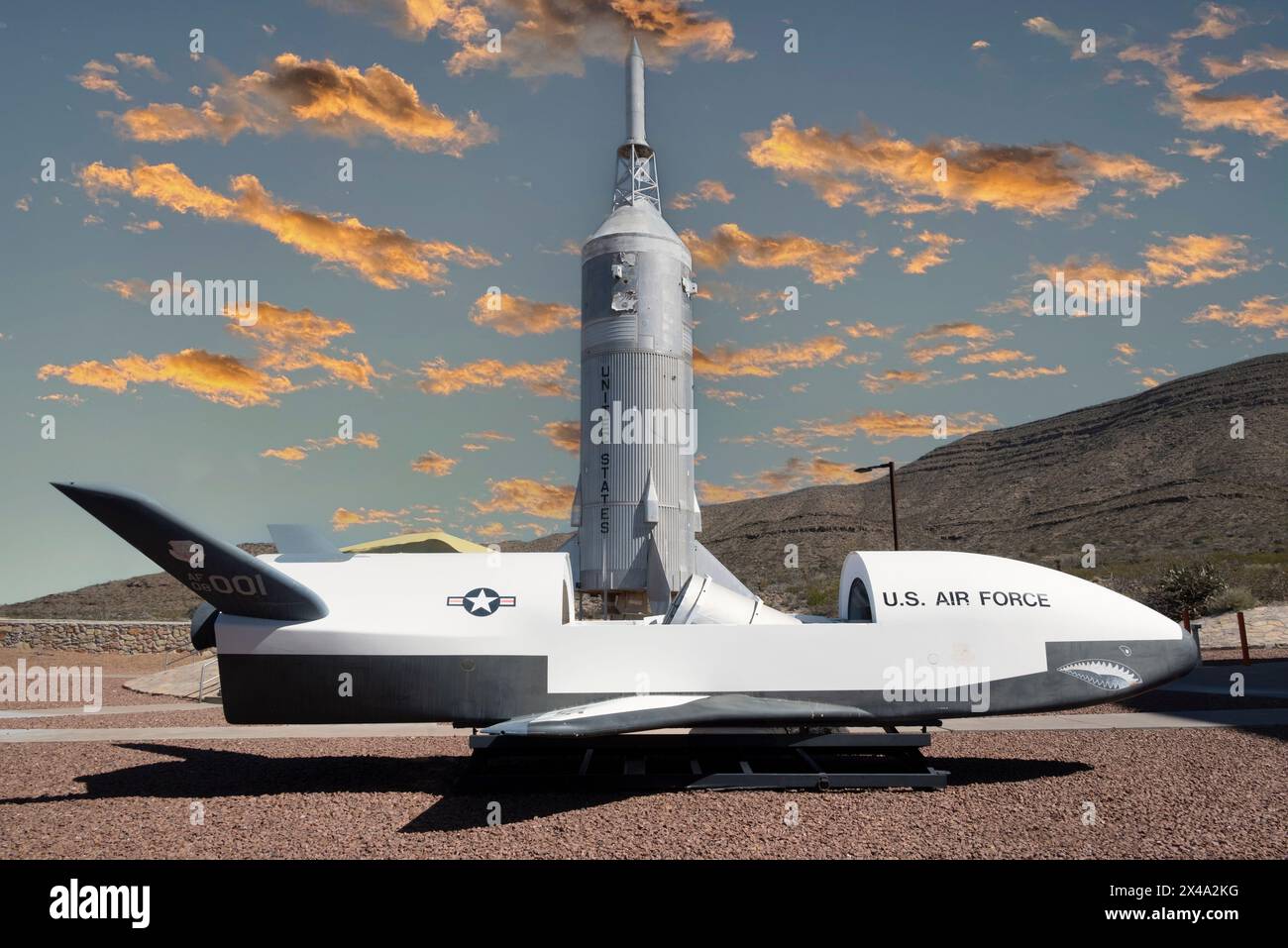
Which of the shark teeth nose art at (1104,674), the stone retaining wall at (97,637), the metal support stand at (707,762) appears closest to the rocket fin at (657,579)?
the metal support stand at (707,762)

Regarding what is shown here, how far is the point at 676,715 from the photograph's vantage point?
28.1 feet

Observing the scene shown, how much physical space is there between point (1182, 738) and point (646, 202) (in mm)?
20218

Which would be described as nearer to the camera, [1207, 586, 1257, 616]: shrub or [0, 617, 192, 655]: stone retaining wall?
[1207, 586, 1257, 616]: shrub

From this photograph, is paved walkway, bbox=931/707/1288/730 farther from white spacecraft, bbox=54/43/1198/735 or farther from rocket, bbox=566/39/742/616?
rocket, bbox=566/39/742/616

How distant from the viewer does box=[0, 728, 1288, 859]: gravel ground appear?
7465mm

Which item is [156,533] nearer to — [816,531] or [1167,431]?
[816,531]

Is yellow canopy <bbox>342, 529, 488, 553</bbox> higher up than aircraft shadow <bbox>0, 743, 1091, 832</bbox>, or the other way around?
yellow canopy <bbox>342, 529, 488, 553</bbox>

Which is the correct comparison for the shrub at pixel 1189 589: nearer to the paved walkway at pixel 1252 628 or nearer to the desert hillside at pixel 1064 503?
the paved walkway at pixel 1252 628

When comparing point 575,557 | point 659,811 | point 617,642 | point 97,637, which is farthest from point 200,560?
point 97,637

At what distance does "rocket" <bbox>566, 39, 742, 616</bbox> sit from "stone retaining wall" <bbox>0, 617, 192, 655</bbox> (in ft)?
68.6

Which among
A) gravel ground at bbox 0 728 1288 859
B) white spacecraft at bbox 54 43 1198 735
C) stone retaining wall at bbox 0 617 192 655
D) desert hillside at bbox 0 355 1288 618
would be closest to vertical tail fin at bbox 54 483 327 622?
white spacecraft at bbox 54 43 1198 735

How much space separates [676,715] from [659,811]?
3.24 ft
